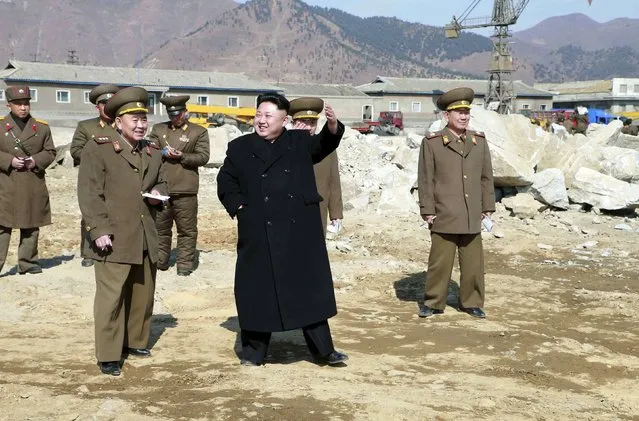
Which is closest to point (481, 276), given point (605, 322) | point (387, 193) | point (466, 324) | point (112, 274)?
point (466, 324)

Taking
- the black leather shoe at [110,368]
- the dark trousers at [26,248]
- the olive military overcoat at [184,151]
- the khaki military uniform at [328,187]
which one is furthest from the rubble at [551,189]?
the black leather shoe at [110,368]

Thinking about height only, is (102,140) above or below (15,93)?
below

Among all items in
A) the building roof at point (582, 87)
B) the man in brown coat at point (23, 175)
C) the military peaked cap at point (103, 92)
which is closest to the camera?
the military peaked cap at point (103, 92)

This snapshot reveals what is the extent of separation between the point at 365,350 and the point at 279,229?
4.57 feet

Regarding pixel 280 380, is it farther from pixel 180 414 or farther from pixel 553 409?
pixel 553 409

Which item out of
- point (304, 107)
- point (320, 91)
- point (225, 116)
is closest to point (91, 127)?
point (304, 107)

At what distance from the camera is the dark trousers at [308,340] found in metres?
5.14

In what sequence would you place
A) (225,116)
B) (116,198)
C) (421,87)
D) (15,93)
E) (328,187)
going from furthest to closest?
1. (421,87)
2. (225,116)
3. (15,93)
4. (328,187)
5. (116,198)

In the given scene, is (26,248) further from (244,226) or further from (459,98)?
(459,98)

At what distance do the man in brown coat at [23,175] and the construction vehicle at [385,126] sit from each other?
30993mm

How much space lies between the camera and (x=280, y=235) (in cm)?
501

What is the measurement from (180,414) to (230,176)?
1.68 m

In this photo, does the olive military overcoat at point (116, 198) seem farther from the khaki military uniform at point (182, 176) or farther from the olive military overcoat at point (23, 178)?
the olive military overcoat at point (23, 178)

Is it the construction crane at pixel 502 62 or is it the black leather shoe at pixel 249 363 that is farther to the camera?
the construction crane at pixel 502 62
